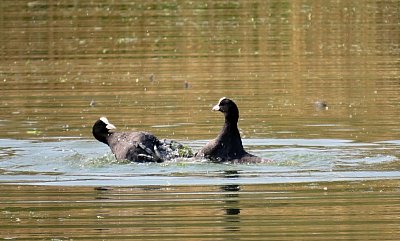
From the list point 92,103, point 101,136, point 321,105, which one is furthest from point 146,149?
point 92,103

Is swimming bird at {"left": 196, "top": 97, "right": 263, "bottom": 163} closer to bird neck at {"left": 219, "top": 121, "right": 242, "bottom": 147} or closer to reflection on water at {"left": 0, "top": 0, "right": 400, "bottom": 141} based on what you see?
bird neck at {"left": 219, "top": 121, "right": 242, "bottom": 147}

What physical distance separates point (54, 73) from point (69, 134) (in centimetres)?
761

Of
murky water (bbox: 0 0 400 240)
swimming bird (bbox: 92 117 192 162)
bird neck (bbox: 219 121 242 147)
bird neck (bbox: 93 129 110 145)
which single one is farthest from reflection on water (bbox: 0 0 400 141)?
bird neck (bbox: 219 121 242 147)

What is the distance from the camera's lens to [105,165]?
16.2 metres

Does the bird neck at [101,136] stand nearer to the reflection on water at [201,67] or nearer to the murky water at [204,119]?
the murky water at [204,119]

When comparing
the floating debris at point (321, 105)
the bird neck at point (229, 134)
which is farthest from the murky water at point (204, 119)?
the bird neck at point (229, 134)

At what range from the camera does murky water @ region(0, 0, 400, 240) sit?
12.2 metres

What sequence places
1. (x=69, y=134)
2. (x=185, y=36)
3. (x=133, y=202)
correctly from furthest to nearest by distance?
(x=185, y=36)
(x=69, y=134)
(x=133, y=202)

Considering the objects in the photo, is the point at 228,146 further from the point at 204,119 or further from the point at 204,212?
the point at 204,212

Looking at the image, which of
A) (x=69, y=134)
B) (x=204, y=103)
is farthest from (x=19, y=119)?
(x=204, y=103)

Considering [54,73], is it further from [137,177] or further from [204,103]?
[137,177]

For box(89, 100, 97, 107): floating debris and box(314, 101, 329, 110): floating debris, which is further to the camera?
box(89, 100, 97, 107): floating debris

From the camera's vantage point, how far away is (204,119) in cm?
1983

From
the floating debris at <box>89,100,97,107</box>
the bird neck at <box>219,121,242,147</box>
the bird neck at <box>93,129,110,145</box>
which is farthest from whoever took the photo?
the floating debris at <box>89,100,97,107</box>
